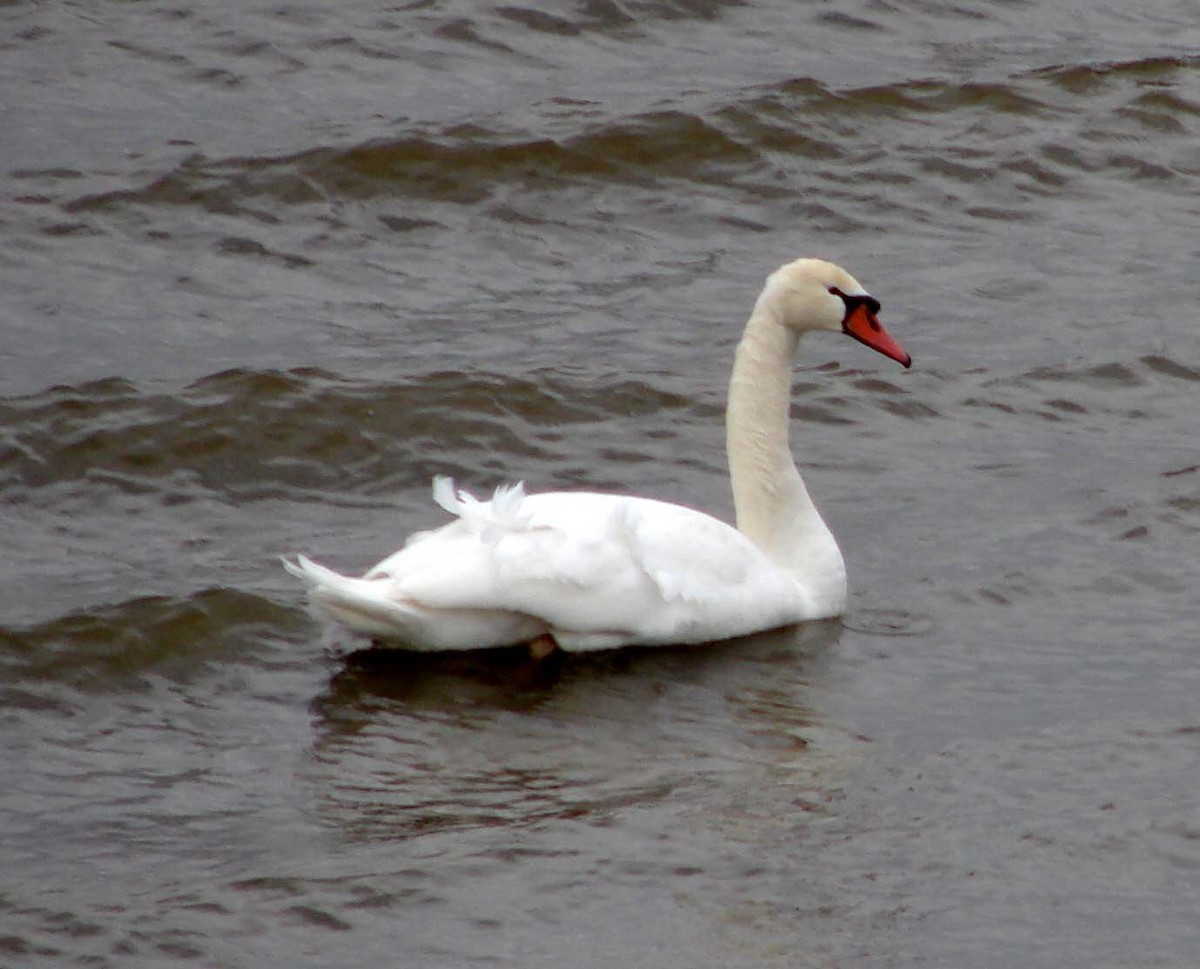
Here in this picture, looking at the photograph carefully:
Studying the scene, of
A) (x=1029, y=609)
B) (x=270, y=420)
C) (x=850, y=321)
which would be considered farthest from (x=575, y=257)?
(x=1029, y=609)

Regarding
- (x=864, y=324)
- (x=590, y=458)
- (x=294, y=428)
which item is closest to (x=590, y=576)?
(x=864, y=324)

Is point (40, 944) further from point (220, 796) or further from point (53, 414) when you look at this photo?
point (53, 414)

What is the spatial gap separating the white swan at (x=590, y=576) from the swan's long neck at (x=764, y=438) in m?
0.01

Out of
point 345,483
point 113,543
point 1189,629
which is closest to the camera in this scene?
point 1189,629

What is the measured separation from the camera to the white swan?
6996 millimetres

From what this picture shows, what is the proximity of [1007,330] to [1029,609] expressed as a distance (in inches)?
105

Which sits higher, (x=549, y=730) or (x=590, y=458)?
(x=590, y=458)

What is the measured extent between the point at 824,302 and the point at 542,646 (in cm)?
159

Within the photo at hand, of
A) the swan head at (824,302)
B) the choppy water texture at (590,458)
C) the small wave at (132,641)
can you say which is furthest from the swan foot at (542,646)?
the swan head at (824,302)

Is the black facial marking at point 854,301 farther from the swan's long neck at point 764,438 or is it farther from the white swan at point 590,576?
the swan's long neck at point 764,438

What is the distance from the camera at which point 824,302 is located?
26.0 feet

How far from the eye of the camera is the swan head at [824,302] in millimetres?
7910

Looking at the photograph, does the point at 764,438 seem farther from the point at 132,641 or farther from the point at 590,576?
the point at 132,641

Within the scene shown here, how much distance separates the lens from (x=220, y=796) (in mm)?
6109
